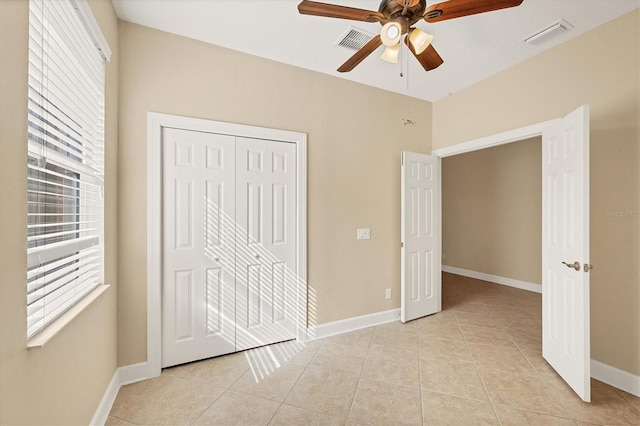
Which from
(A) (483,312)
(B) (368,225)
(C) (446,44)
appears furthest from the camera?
(A) (483,312)

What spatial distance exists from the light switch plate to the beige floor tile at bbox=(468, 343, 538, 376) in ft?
4.87

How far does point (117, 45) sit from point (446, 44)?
2.72 meters

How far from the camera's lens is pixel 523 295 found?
14.1ft

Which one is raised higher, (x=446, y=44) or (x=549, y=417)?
(x=446, y=44)

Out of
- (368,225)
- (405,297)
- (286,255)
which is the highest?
(368,225)

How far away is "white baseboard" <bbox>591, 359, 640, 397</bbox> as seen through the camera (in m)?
2.01

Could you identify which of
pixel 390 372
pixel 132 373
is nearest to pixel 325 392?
pixel 390 372

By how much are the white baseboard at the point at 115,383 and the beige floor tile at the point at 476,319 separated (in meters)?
3.28

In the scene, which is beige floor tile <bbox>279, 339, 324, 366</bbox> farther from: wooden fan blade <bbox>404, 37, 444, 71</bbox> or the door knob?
wooden fan blade <bbox>404, 37, 444, 71</bbox>

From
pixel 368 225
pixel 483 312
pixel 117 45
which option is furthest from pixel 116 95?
pixel 483 312

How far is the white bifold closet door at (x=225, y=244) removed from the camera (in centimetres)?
229

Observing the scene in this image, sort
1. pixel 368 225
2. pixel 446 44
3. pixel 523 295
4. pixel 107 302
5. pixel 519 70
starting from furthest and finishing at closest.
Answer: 1. pixel 523 295
2. pixel 368 225
3. pixel 519 70
4. pixel 446 44
5. pixel 107 302

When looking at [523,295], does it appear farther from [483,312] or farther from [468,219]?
[468,219]

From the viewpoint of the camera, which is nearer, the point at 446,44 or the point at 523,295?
the point at 446,44
